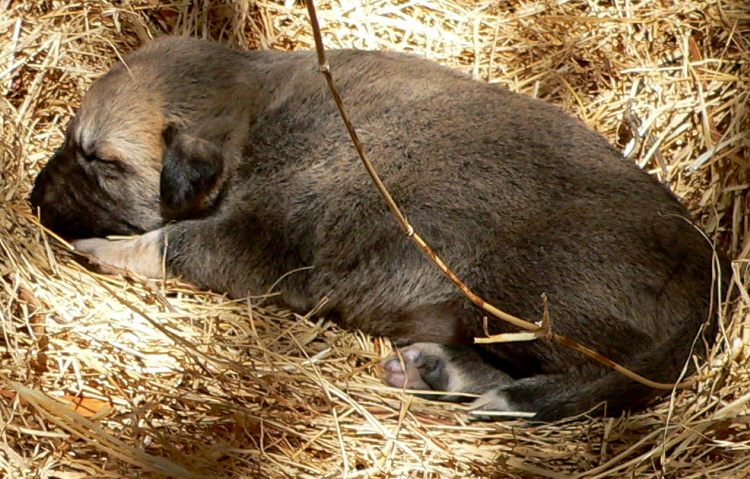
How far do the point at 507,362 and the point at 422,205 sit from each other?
2.37ft

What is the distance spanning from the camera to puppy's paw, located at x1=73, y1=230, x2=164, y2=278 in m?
4.03

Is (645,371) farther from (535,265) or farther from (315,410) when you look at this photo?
(315,410)

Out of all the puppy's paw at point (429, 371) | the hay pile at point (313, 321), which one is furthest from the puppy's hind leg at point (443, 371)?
the hay pile at point (313, 321)

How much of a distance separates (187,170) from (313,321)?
0.88 metres

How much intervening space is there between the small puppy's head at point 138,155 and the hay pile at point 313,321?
0.21 meters

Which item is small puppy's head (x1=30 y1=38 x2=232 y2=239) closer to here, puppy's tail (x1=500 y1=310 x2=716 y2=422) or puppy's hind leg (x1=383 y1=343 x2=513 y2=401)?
puppy's hind leg (x1=383 y1=343 x2=513 y2=401)

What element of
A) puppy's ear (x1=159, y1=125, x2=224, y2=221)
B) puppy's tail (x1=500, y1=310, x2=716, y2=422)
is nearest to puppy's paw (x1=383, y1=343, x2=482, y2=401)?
puppy's tail (x1=500, y1=310, x2=716, y2=422)

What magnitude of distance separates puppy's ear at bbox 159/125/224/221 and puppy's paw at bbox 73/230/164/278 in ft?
0.69

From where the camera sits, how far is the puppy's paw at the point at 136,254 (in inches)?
159

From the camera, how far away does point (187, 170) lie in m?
3.80

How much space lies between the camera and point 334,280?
3791 mm

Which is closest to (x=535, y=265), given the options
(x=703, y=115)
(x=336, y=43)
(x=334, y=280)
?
(x=334, y=280)

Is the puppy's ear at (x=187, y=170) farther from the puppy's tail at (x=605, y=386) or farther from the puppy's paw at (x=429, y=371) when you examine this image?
the puppy's tail at (x=605, y=386)

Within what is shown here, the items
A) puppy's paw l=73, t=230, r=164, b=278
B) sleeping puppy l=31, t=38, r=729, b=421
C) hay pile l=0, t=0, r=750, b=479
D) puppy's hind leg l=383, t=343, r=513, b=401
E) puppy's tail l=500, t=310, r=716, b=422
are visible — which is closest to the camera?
hay pile l=0, t=0, r=750, b=479
